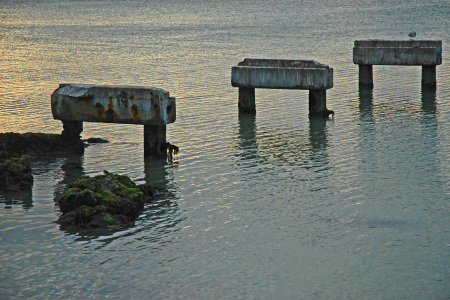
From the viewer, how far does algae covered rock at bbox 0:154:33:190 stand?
12.9 meters

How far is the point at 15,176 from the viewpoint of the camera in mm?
13039

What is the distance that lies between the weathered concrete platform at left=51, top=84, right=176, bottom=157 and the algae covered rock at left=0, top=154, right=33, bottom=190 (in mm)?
2061

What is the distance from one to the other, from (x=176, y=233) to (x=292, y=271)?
2187 millimetres

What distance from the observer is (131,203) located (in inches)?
433

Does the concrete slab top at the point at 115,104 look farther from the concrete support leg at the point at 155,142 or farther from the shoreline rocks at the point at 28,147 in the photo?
the shoreline rocks at the point at 28,147

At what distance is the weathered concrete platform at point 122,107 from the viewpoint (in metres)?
14.3

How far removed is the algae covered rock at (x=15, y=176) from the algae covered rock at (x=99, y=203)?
1.74 metres

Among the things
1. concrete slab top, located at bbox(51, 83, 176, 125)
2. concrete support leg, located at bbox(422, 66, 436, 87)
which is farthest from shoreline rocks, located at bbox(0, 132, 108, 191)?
concrete support leg, located at bbox(422, 66, 436, 87)

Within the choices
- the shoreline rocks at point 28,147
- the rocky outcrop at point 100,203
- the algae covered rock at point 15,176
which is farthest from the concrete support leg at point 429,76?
the algae covered rock at point 15,176

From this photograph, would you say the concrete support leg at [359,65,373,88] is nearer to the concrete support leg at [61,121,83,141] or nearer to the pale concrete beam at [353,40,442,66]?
the pale concrete beam at [353,40,442,66]

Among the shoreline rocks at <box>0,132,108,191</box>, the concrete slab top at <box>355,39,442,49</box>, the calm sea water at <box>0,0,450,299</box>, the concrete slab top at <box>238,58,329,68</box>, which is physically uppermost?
the concrete slab top at <box>355,39,442,49</box>

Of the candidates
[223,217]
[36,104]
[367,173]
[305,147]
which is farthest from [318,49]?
[223,217]

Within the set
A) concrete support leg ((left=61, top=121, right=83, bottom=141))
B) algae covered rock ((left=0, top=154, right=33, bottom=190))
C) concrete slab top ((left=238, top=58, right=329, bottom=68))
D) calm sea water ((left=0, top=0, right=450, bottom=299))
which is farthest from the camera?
concrete slab top ((left=238, top=58, right=329, bottom=68))

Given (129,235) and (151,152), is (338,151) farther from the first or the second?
(129,235)
